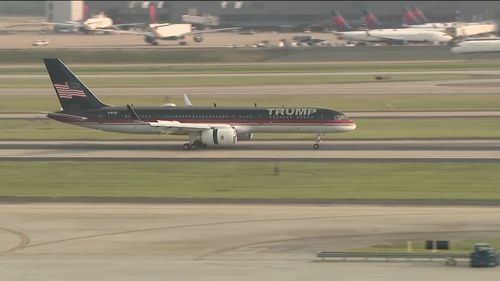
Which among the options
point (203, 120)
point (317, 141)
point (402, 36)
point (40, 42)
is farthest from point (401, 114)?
point (402, 36)

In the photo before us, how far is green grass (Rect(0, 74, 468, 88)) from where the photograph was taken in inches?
4528

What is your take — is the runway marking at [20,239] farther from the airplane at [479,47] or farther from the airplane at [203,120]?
the airplane at [479,47]

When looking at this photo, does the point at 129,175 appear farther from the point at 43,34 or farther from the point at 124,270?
the point at 43,34

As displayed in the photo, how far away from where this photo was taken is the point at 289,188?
52.1 meters

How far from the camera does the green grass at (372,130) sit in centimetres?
7450

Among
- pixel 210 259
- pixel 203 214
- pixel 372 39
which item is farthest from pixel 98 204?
pixel 372 39

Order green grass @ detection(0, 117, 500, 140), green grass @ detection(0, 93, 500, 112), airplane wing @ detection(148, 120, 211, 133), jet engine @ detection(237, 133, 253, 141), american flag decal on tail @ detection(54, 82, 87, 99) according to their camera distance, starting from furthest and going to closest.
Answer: green grass @ detection(0, 93, 500, 112) < green grass @ detection(0, 117, 500, 140) < american flag decal on tail @ detection(54, 82, 87, 99) < jet engine @ detection(237, 133, 253, 141) < airplane wing @ detection(148, 120, 211, 133)

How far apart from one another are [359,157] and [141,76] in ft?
220

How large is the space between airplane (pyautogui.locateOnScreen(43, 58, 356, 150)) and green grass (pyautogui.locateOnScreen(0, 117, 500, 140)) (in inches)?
140

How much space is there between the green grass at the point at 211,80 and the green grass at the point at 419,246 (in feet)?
249

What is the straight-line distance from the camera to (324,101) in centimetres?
9712

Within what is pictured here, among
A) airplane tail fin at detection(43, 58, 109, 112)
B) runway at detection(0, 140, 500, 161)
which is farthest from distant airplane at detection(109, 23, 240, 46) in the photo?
runway at detection(0, 140, 500, 161)

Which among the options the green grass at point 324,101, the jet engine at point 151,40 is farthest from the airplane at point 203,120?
the jet engine at point 151,40

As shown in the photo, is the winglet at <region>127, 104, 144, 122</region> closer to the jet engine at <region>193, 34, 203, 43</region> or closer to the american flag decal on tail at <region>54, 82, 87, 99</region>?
the american flag decal on tail at <region>54, 82, 87, 99</region>
